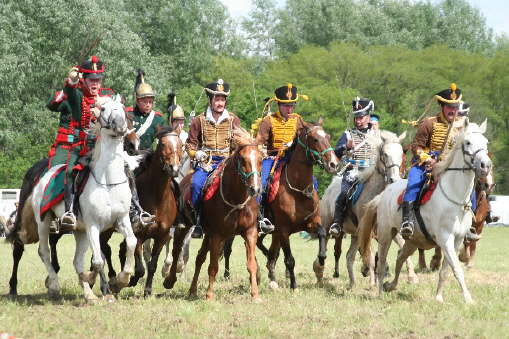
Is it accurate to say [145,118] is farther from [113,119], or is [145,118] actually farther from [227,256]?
[227,256]

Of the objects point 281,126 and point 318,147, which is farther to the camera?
point 281,126

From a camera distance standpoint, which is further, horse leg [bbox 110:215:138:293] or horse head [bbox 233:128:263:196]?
horse leg [bbox 110:215:138:293]

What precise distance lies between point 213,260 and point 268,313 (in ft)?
6.61

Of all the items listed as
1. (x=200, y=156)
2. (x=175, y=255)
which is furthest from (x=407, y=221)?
(x=175, y=255)

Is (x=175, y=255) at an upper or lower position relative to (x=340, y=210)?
lower

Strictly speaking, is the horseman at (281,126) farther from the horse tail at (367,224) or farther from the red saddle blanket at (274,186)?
the horse tail at (367,224)

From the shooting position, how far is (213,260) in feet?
45.9

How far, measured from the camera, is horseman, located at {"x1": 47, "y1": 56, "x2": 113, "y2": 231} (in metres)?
13.9

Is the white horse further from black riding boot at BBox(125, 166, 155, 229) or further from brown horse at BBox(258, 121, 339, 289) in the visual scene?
brown horse at BBox(258, 121, 339, 289)

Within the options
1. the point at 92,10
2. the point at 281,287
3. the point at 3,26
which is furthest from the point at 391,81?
Answer: the point at 281,287

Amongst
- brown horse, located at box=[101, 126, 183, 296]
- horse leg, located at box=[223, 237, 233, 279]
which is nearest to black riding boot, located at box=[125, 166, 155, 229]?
brown horse, located at box=[101, 126, 183, 296]

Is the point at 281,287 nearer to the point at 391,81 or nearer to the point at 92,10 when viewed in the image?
the point at 92,10

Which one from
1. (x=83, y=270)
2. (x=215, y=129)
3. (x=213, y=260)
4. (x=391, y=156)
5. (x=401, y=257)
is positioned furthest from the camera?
(x=391, y=156)

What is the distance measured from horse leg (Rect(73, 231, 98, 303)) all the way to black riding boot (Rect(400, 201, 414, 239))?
471cm
